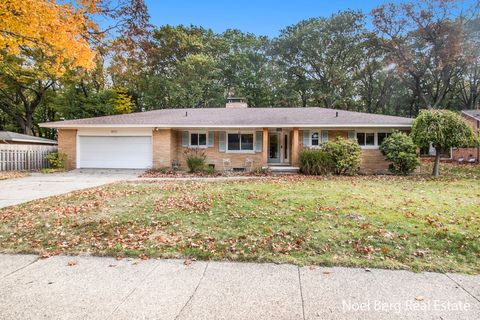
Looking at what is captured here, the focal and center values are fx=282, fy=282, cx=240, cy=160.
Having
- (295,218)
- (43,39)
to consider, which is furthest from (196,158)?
(295,218)

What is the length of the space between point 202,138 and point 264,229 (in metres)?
12.7

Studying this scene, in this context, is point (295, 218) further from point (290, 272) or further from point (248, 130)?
point (248, 130)

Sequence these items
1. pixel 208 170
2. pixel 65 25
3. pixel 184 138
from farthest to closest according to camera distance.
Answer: pixel 184 138
pixel 208 170
pixel 65 25

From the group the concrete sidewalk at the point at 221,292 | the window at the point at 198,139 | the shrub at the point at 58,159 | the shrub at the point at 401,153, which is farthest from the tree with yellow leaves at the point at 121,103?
the concrete sidewalk at the point at 221,292

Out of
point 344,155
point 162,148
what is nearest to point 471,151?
point 344,155

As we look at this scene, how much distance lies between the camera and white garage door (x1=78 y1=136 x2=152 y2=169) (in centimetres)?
1681

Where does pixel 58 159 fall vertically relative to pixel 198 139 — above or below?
below

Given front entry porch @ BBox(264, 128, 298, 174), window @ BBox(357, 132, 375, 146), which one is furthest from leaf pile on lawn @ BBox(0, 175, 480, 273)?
front entry porch @ BBox(264, 128, 298, 174)

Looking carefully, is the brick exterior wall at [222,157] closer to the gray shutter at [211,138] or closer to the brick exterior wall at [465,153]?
the gray shutter at [211,138]

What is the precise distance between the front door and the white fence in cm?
1390

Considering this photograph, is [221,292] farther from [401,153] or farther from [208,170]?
[401,153]

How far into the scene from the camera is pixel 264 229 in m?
5.02

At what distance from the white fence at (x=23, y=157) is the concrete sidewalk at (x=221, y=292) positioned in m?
15.0

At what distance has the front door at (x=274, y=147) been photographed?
17.9 meters
